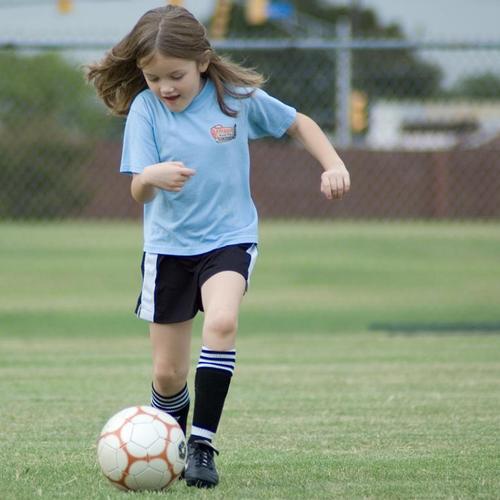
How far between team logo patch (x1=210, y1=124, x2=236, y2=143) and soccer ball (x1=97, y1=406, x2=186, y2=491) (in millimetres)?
1117

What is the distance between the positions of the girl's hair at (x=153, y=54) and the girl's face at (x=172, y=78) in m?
0.02

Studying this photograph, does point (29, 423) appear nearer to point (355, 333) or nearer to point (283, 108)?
point (283, 108)

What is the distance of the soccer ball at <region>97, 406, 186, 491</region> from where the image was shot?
4.29 metres

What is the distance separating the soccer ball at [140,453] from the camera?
14.1 feet

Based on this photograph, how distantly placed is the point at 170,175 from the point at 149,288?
2.02 feet

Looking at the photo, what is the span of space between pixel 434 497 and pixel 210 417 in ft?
2.93

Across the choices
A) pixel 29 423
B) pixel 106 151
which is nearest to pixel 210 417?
pixel 29 423

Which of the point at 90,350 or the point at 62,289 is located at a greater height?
the point at 90,350

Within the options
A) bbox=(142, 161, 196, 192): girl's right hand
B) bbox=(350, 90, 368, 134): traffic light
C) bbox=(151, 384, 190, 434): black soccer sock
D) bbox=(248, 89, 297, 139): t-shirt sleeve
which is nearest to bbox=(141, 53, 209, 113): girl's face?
bbox=(248, 89, 297, 139): t-shirt sleeve

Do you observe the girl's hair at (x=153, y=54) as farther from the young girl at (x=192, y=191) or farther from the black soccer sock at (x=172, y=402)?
the black soccer sock at (x=172, y=402)

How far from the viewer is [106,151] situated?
49.7 ft

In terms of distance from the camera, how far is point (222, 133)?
479 centimetres

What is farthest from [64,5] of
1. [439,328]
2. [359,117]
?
[439,328]

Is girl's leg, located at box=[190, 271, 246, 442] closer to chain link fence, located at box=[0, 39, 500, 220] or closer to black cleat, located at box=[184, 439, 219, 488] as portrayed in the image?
black cleat, located at box=[184, 439, 219, 488]
